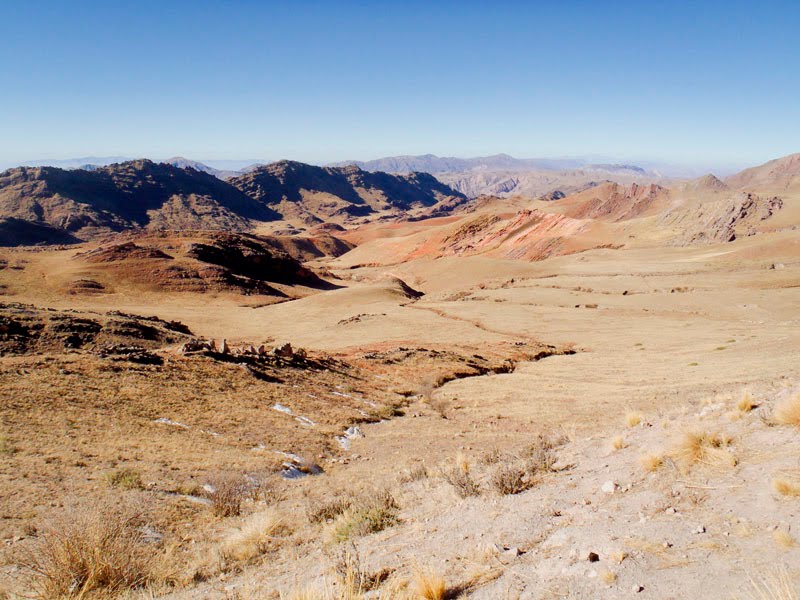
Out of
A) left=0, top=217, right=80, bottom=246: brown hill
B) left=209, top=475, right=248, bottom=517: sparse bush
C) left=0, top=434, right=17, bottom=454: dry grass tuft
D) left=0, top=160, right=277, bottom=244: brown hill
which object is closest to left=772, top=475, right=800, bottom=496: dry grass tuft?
left=209, top=475, right=248, bottom=517: sparse bush

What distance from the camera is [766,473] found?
523cm

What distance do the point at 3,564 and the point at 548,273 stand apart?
57.2 m

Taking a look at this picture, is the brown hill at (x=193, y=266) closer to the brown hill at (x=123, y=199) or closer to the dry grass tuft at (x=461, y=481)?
the dry grass tuft at (x=461, y=481)

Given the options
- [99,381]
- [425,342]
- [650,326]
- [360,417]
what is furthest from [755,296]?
[99,381]

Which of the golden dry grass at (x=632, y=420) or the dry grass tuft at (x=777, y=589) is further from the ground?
the dry grass tuft at (x=777, y=589)

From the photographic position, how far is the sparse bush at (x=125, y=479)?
820 centimetres

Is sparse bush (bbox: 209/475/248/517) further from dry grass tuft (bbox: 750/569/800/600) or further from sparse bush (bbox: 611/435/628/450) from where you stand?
dry grass tuft (bbox: 750/569/800/600)

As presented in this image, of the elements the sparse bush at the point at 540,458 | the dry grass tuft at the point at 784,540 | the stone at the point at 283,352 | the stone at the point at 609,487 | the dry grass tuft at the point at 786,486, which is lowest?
the stone at the point at 283,352

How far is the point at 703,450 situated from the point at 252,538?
19.5 ft

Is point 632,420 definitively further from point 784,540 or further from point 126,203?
point 126,203

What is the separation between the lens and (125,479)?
838 cm

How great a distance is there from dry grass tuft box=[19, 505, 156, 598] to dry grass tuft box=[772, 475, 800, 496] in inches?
258

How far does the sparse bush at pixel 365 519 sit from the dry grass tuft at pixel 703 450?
380cm

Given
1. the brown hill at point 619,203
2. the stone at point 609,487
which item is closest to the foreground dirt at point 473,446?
the stone at point 609,487
